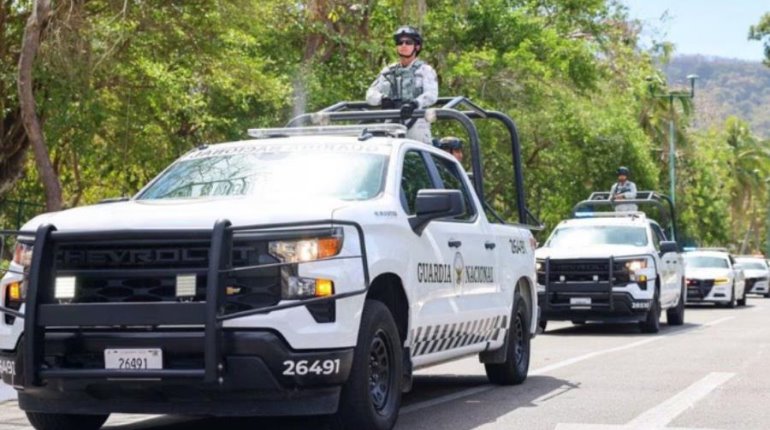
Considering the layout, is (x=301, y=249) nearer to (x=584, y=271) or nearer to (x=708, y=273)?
(x=584, y=271)

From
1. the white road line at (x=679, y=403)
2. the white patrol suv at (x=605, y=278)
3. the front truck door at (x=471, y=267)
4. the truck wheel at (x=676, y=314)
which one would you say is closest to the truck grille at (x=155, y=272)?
the front truck door at (x=471, y=267)

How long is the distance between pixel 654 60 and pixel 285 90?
27.2 metres

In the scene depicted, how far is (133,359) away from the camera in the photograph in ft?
24.7

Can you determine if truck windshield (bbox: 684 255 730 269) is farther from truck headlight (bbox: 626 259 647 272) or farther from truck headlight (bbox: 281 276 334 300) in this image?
truck headlight (bbox: 281 276 334 300)

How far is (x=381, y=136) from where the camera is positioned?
10.2 metres

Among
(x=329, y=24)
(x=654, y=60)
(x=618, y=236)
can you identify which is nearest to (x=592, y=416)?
(x=618, y=236)

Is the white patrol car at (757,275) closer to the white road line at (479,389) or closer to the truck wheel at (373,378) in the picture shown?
the white road line at (479,389)

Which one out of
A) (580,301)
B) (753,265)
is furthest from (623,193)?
(753,265)

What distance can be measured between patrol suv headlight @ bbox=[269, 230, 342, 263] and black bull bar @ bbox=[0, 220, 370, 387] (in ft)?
0.17

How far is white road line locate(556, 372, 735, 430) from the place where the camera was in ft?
29.5

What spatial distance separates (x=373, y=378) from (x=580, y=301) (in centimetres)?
1262

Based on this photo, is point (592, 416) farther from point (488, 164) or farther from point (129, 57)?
point (488, 164)

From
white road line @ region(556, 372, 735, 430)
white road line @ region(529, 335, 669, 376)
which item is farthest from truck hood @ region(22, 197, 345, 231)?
white road line @ region(529, 335, 669, 376)

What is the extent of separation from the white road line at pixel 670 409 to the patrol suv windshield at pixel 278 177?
2045 mm
